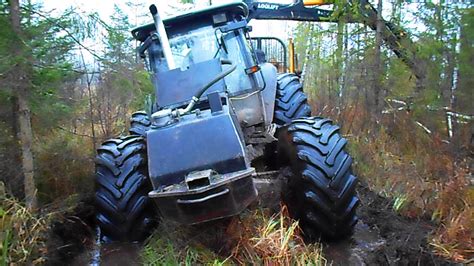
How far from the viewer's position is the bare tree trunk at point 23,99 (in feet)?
14.6

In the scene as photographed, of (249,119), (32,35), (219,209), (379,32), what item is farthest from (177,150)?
(379,32)

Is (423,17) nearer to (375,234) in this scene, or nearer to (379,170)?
(379,170)

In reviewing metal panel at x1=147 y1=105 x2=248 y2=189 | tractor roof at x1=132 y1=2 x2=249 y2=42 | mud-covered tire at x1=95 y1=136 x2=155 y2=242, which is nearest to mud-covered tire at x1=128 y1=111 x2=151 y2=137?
tractor roof at x1=132 y1=2 x2=249 y2=42

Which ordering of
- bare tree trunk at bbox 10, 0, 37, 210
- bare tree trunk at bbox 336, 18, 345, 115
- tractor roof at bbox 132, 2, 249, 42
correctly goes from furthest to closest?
bare tree trunk at bbox 336, 18, 345, 115, tractor roof at bbox 132, 2, 249, 42, bare tree trunk at bbox 10, 0, 37, 210

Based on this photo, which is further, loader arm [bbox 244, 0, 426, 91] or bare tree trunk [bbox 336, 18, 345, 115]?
bare tree trunk [bbox 336, 18, 345, 115]

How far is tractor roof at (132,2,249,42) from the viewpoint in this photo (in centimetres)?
541

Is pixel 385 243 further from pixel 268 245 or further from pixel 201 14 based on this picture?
pixel 201 14

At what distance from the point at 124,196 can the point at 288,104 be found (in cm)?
264

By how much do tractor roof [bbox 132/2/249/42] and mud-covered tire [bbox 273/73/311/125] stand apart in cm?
141

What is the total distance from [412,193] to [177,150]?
355cm

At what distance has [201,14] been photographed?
215 inches

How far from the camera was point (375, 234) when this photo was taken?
5.41m

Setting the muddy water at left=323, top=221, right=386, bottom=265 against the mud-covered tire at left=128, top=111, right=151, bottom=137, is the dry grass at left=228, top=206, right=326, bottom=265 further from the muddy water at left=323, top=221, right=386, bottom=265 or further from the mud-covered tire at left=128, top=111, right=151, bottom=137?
the mud-covered tire at left=128, top=111, right=151, bottom=137

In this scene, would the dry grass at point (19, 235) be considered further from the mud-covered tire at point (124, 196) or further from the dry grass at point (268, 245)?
the dry grass at point (268, 245)
